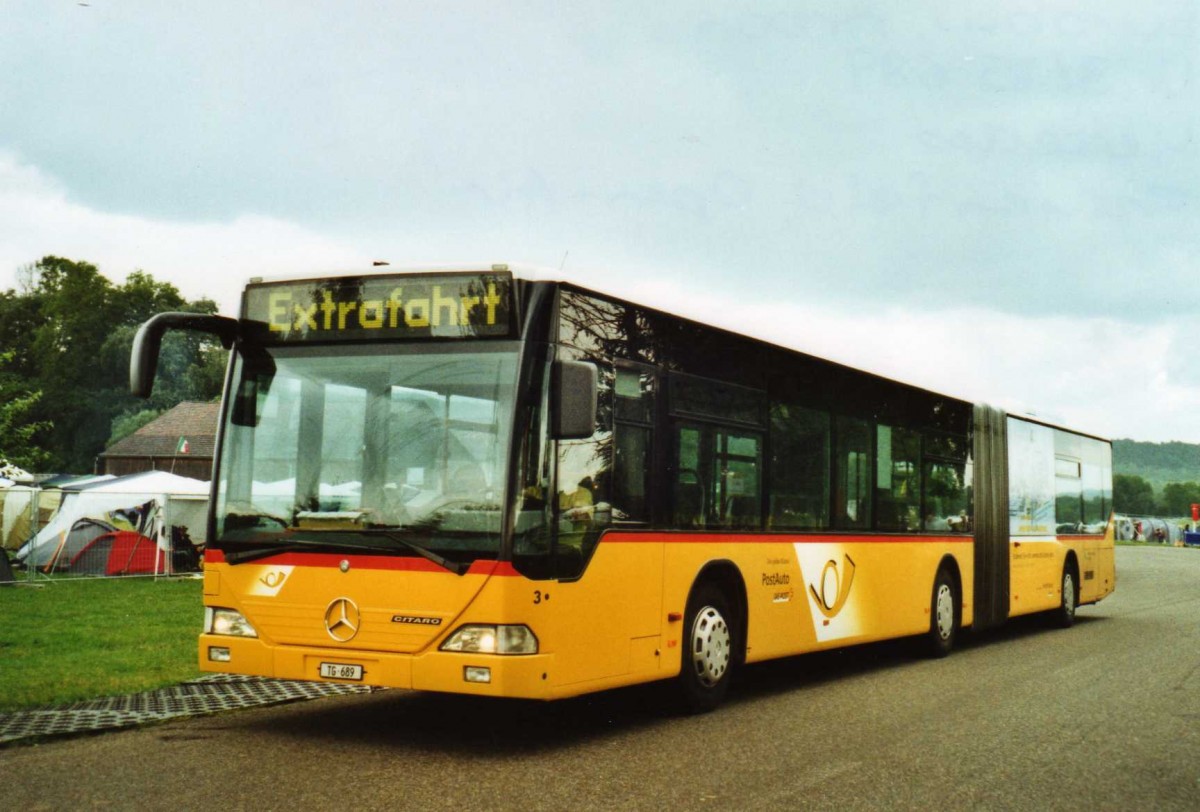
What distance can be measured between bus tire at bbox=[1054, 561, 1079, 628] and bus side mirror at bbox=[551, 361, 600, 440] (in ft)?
45.6

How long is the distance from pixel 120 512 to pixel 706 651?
27230 millimetres

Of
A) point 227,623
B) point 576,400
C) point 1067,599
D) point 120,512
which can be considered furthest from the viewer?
point 120,512

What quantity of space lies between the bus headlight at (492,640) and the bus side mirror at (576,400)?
1.21 meters

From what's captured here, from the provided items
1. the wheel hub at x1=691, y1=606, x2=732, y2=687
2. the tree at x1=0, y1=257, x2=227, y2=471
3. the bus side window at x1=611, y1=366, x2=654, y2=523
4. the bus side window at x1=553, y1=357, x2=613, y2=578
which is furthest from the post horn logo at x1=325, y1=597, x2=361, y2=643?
the tree at x1=0, y1=257, x2=227, y2=471

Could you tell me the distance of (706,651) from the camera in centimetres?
989

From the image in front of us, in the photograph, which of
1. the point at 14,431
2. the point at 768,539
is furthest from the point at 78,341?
the point at 768,539

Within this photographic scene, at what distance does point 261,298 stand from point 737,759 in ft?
14.3

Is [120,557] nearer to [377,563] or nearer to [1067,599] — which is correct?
[1067,599]

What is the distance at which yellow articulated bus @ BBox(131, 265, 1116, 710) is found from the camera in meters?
7.92

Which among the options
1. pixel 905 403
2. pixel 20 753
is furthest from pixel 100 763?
pixel 905 403

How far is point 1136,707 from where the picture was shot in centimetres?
1067

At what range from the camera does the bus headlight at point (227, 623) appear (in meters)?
8.52

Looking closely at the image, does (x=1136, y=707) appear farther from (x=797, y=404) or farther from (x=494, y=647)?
(x=494, y=647)

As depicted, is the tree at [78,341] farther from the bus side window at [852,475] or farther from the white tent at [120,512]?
the bus side window at [852,475]
